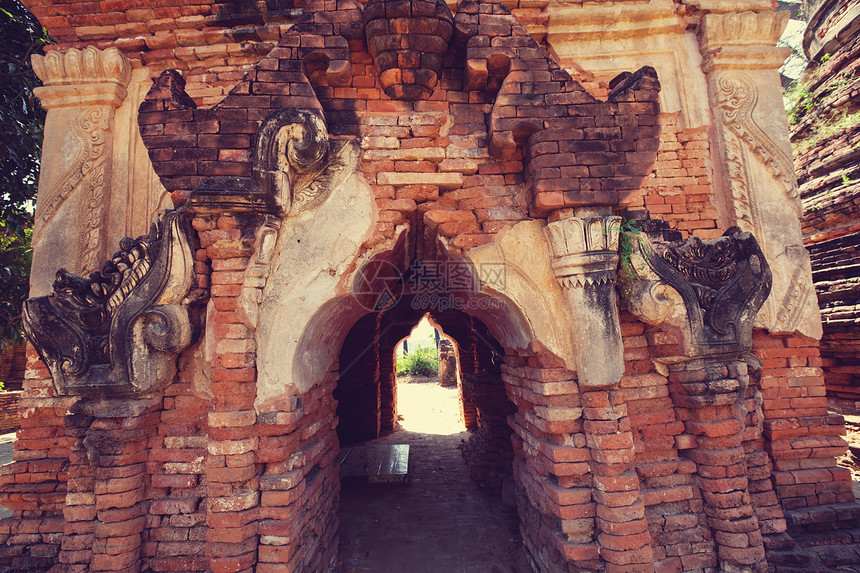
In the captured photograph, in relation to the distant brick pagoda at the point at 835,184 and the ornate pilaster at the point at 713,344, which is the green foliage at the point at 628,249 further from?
the distant brick pagoda at the point at 835,184

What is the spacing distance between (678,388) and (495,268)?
1725 mm

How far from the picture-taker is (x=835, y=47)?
7.11m

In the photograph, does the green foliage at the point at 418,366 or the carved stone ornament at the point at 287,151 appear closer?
the carved stone ornament at the point at 287,151

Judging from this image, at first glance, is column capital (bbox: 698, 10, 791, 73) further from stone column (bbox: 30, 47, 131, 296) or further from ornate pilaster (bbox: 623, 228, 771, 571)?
stone column (bbox: 30, 47, 131, 296)

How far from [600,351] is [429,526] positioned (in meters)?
3.00

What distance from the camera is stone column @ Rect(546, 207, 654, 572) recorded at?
2559 mm

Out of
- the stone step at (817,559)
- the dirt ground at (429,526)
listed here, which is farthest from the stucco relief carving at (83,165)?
the stone step at (817,559)

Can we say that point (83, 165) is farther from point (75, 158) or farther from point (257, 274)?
point (257, 274)

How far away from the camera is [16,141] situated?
5.06 meters

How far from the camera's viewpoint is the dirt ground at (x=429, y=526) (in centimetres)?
352

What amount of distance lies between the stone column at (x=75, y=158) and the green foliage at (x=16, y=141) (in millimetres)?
1496

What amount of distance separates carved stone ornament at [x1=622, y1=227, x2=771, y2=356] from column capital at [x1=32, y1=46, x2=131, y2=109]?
19.0 feet

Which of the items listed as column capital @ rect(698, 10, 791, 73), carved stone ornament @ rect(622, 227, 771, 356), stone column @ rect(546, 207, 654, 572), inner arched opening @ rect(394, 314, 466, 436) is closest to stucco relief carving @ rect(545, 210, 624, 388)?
stone column @ rect(546, 207, 654, 572)

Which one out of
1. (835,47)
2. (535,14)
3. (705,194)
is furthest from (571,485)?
(835,47)
